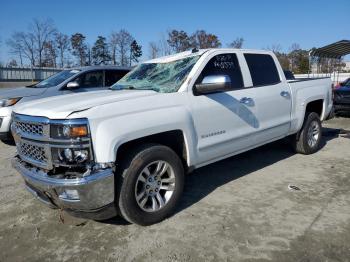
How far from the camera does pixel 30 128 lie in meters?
3.45

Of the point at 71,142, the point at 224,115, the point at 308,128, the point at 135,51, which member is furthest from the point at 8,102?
the point at 135,51

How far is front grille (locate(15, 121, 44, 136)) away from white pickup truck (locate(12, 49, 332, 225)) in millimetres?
10

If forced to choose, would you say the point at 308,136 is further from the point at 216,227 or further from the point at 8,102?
the point at 8,102

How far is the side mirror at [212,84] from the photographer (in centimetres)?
390

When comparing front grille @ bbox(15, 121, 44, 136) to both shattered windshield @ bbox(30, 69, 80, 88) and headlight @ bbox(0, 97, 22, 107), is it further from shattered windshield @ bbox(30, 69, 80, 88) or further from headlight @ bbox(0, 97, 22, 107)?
shattered windshield @ bbox(30, 69, 80, 88)

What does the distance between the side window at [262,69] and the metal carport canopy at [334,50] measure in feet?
40.9

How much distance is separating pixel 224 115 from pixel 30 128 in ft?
7.35

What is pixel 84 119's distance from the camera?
122 inches

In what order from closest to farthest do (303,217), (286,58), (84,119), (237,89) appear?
(84,119) < (303,217) < (237,89) < (286,58)

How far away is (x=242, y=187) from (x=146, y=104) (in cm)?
198

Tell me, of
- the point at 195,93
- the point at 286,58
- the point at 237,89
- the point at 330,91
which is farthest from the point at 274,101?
the point at 286,58

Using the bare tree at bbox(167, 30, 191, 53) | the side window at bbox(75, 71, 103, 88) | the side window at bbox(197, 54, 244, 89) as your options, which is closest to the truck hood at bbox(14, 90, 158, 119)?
the side window at bbox(197, 54, 244, 89)

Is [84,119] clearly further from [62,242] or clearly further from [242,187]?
[242,187]

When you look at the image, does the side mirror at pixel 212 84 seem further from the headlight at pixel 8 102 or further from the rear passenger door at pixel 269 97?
the headlight at pixel 8 102
